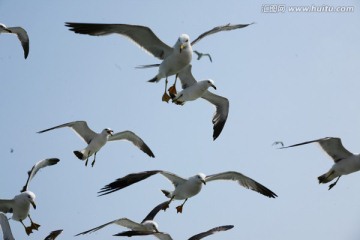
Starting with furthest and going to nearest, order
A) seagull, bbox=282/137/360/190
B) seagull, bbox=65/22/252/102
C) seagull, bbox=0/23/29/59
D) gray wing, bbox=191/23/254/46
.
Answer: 1. seagull, bbox=0/23/29/59
2. seagull, bbox=282/137/360/190
3. gray wing, bbox=191/23/254/46
4. seagull, bbox=65/22/252/102

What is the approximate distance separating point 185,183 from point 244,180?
1.58 metres

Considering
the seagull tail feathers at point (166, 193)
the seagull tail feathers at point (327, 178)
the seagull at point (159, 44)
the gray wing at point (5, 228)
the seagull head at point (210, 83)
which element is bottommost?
the gray wing at point (5, 228)

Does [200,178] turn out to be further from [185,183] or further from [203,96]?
[203,96]

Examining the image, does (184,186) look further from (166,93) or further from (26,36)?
(26,36)


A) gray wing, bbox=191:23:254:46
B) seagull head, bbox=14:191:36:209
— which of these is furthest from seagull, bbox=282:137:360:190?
seagull head, bbox=14:191:36:209

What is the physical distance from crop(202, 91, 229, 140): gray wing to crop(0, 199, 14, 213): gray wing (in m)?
4.91

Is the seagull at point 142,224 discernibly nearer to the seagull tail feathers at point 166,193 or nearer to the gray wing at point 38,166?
the seagull tail feathers at point 166,193

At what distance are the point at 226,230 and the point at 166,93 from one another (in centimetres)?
301

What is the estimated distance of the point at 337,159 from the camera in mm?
15078

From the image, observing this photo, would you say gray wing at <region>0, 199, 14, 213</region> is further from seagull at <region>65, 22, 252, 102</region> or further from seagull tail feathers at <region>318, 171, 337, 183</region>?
seagull tail feathers at <region>318, 171, 337, 183</region>

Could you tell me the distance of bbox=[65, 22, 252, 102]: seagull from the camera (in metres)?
13.3

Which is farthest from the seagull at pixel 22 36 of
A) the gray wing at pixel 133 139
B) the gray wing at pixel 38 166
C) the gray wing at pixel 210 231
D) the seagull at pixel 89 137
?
the gray wing at pixel 210 231

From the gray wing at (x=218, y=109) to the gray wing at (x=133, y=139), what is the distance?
191 centimetres

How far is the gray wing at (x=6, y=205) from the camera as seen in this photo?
13953mm
